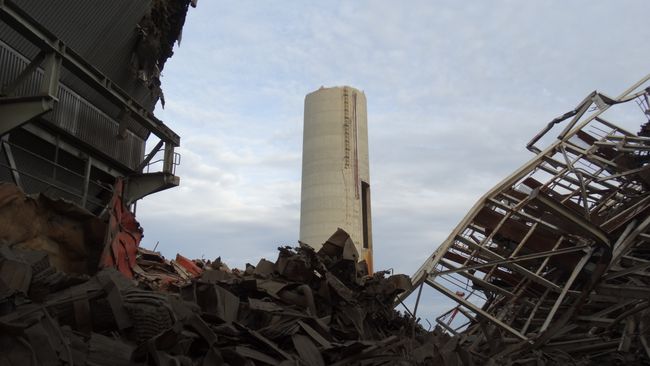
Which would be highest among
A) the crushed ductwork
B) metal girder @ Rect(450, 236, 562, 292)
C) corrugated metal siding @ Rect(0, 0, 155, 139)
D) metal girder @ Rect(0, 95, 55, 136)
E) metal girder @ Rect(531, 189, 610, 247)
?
the crushed ductwork

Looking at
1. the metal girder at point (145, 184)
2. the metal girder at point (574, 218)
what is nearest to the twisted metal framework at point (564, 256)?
the metal girder at point (574, 218)

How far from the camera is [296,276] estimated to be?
311 inches

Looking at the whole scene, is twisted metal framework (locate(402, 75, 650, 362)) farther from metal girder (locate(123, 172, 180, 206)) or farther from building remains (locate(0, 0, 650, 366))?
metal girder (locate(123, 172, 180, 206))

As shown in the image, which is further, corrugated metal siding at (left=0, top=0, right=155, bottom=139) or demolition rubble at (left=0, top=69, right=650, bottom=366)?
corrugated metal siding at (left=0, top=0, right=155, bottom=139)

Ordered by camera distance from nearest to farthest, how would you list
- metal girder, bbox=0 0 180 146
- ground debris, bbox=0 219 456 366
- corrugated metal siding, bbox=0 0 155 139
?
1. ground debris, bbox=0 219 456 366
2. metal girder, bbox=0 0 180 146
3. corrugated metal siding, bbox=0 0 155 139

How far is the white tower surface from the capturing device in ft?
91.7

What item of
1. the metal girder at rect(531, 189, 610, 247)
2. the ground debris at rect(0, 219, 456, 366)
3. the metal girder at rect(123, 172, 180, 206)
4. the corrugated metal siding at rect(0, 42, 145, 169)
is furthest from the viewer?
the metal girder at rect(123, 172, 180, 206)

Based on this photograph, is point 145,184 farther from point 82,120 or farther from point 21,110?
Result: point 21,110

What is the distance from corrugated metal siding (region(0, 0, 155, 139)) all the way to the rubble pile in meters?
7.54

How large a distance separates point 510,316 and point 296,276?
7.32 m

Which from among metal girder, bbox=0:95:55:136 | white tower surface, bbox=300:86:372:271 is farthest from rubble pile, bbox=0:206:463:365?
white tower surface, bbox=300:86:372:271

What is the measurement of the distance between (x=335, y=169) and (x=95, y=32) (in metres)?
16.6

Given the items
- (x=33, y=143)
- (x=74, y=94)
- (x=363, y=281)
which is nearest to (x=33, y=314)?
(x=363, y=281)

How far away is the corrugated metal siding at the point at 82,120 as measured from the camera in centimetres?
1160
